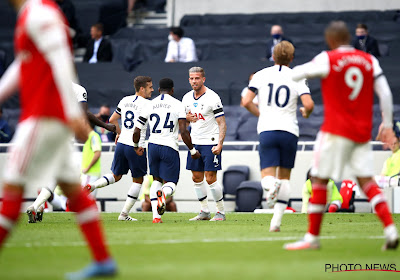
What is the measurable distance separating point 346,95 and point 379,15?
52.8ft

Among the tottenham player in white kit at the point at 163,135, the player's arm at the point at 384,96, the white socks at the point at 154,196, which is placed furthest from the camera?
the tottenham player in white kit at the point at 163,135

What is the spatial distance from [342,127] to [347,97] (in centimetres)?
29

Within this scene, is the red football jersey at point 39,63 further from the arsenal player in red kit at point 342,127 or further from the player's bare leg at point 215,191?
the player's bare leg at point 215,191

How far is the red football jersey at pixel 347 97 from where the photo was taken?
714 cm

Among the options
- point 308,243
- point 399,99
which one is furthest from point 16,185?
point 399,99

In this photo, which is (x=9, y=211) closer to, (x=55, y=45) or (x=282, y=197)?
(x=55, y=45)

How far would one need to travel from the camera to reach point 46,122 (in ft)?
18.1

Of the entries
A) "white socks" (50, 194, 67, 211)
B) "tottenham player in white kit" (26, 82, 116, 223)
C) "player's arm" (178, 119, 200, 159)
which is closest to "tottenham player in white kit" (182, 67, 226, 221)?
"player's arm" (178, 119, 200, 159)

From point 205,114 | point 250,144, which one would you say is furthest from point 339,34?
point 250,144

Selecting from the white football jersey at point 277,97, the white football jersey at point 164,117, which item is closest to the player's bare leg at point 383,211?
the white football jersey at point 277,97

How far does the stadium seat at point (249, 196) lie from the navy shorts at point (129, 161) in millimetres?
4134

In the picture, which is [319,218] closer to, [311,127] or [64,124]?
[64,124]

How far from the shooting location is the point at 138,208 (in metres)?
18.0
